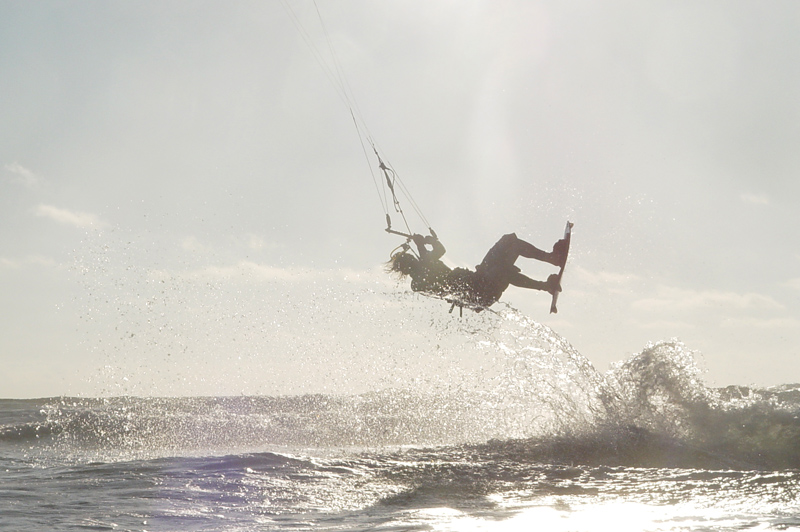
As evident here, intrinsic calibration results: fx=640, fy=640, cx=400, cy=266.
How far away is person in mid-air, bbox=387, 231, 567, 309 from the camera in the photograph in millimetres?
13648

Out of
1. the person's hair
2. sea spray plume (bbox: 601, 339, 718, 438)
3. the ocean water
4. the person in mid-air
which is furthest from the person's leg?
sea spray plume (bbox: 601, 339, 718, 438)

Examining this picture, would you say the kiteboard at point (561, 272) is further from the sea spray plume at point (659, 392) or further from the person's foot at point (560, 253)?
the sea spray plume at point (659, 392)

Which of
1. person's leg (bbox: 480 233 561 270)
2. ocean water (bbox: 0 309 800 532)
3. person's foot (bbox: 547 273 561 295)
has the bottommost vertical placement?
ocean water (bbox: 0 309 800 532)

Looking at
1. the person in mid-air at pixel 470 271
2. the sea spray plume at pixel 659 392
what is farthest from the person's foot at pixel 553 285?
the sea spray plume at pixel 659 392

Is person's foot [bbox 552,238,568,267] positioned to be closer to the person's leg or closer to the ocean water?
the person's leg

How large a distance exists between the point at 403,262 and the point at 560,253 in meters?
3.42

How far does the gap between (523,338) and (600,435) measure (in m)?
3.99

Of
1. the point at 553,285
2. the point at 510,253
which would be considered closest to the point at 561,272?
the point at 553,285

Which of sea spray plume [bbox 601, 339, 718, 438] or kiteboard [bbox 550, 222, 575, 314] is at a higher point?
kiteboard [bbox 550, 222, 575, 314]

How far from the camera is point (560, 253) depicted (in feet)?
45.6

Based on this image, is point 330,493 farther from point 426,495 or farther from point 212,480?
point 212,480

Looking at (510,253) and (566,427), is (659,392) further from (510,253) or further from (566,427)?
(510,253)

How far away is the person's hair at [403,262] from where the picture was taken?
13.7m

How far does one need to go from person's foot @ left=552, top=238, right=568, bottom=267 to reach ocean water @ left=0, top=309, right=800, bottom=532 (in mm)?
2664
